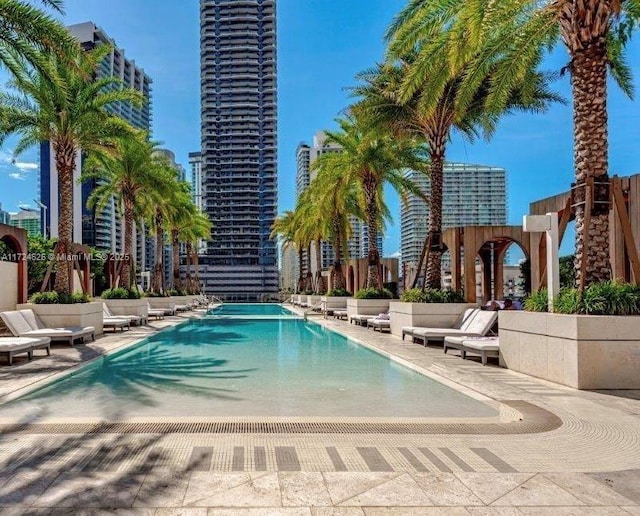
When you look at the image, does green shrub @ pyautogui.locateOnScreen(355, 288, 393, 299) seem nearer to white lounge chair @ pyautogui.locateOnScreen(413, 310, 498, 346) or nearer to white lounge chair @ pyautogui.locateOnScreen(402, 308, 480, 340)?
white lounge chair @ pyautogui.locateOnScreen(402, 308, 480, 340)

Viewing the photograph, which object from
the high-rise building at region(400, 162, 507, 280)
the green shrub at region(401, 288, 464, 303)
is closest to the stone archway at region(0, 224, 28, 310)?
the green shrub at region(401, 288, 464, 303)

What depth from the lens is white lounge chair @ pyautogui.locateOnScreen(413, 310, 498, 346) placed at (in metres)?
12.2

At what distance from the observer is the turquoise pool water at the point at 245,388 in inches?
261

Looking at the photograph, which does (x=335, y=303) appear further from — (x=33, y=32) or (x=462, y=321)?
(x=33, y=32)

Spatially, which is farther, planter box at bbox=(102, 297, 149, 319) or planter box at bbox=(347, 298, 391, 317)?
planter box at bbox=(347, 298, 391, 317)

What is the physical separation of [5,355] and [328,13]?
22.6 metres

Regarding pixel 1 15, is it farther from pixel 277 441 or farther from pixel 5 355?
pixel 277 441

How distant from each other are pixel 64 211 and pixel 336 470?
14.7 m

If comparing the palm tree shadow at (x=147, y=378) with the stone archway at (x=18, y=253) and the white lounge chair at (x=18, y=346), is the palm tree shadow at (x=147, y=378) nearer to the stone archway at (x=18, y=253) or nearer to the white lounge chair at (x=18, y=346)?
the white lounge chair at (x=18, y=346)

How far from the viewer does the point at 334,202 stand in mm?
27812

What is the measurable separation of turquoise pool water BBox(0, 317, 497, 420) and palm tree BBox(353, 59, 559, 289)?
495 cm

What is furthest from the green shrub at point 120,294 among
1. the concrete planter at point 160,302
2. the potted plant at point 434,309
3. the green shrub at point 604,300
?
the green shrub at point 604,300

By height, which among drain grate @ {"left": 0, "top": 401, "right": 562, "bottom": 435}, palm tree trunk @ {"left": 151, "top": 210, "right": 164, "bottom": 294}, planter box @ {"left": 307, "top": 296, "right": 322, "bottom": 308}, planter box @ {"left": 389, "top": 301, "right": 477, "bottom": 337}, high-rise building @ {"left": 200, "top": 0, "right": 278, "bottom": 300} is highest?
high-rise building @ {"left": 200, "top": 0, "right": 278, "bottom": 300}

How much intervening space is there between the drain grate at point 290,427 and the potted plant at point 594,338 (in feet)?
6.72
